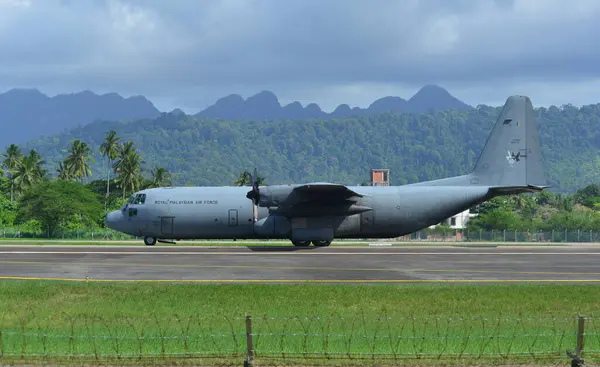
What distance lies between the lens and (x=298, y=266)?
1182 inches

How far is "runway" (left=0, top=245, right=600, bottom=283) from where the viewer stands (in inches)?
1027

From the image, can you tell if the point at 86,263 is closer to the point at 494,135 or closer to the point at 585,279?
the point at 585,279

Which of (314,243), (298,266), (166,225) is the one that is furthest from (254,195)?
(298,266)

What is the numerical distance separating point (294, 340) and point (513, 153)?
108ft

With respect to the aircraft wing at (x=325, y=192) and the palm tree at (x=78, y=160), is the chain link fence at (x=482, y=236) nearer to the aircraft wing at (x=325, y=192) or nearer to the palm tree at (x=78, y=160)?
the aircraft wing at (x=325, y=192)

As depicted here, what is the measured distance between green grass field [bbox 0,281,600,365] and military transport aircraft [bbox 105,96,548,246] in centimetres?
1734

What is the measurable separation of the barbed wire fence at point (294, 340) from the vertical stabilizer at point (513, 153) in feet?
89.6

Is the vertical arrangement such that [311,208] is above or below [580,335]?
above

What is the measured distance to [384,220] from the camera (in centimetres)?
4181

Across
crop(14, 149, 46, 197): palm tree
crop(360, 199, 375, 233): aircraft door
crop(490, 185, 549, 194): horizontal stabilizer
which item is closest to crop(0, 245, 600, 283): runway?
crop(360, 199, 375, 233): aircraft door

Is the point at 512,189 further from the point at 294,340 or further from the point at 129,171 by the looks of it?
the point at 129,171

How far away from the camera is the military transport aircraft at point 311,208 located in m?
40.9

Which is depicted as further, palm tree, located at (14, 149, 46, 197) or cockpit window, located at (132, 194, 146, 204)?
palm tree, located at (14, 149, 46, 197)

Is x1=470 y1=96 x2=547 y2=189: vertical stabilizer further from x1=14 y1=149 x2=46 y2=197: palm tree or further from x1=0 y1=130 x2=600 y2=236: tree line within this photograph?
x1=14 y1=149 x2=46 y2=197: palm tree
